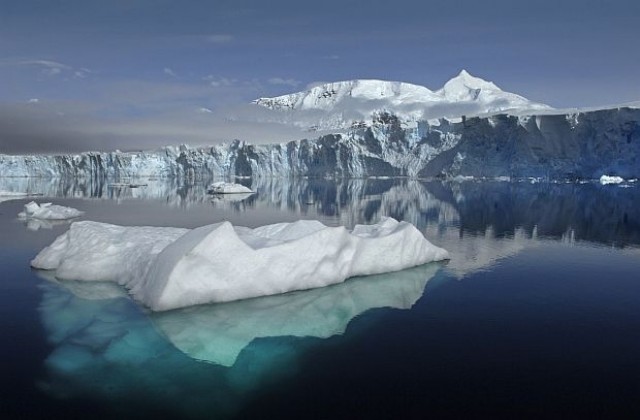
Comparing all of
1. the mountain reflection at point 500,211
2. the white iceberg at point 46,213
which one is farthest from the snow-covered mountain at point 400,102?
the white iceberg at point 46,213

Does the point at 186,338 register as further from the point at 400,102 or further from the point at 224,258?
the point at 400,102

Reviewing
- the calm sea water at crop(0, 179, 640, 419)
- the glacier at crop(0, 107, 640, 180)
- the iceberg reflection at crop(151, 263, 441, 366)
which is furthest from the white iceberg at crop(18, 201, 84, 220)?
the glacier at crop(0, 107, 640, 180)

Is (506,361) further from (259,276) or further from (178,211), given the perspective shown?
(178,211)

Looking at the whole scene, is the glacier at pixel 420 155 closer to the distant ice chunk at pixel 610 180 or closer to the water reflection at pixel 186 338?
the distant ice chunk at pixel 610 180

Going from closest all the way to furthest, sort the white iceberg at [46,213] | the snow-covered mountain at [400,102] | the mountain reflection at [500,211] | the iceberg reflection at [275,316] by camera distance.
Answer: the iceberg reflection at [275,316] < the mountain reflection at [500,211] < the white iceberg at [46,213] < the snow-covered mountain at [400,102]

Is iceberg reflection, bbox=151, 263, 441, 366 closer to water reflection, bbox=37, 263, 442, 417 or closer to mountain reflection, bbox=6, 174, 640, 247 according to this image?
water reflection, bbox=37, 263, 442, 417

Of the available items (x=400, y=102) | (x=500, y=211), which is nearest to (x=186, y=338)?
(x=500, y=211)
